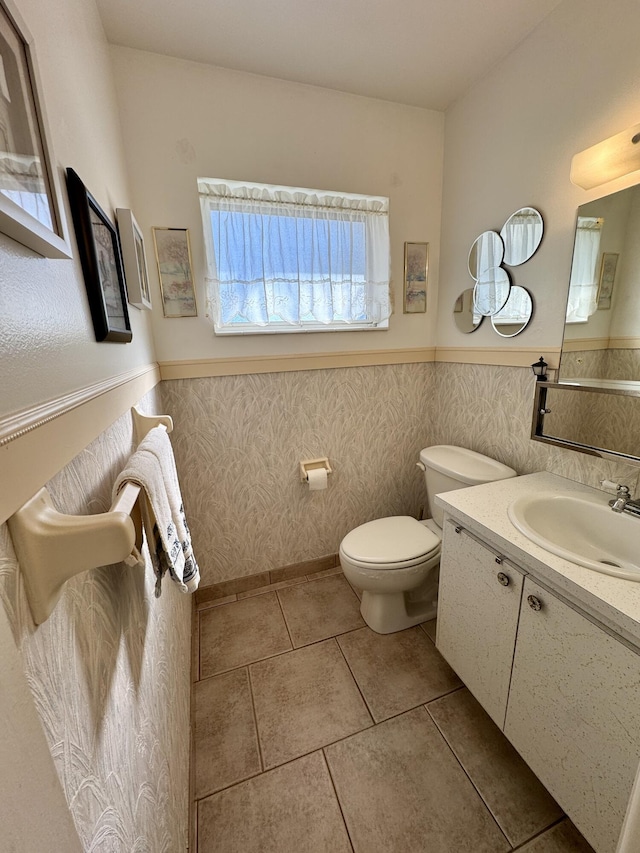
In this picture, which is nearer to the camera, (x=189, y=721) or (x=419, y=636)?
(x=189, y=721)

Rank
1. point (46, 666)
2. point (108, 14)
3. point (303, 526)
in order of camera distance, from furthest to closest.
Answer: point (303, 526) < point (108, 14) < point (46, 666)

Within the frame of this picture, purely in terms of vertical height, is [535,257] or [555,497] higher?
[535,257]

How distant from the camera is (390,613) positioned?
1.64 m

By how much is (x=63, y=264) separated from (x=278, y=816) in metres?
1.58

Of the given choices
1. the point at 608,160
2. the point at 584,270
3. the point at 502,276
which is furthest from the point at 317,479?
the point at 608,160

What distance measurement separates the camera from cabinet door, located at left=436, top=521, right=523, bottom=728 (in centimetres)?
105

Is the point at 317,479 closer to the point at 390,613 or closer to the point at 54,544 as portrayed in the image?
the point at 390,613

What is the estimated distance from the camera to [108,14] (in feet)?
3.76

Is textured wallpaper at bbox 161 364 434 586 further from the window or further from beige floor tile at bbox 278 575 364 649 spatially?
the window

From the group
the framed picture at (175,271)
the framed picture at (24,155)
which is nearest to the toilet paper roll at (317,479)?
the framed picture at (175,271)

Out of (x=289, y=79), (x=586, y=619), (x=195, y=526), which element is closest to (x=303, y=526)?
(x=195, y=526)

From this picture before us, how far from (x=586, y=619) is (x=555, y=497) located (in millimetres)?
485

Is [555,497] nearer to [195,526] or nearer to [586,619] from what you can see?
[586,619]

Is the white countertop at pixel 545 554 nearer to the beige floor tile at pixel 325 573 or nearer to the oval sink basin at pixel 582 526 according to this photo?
the oval sink basin at pixel 582 526
